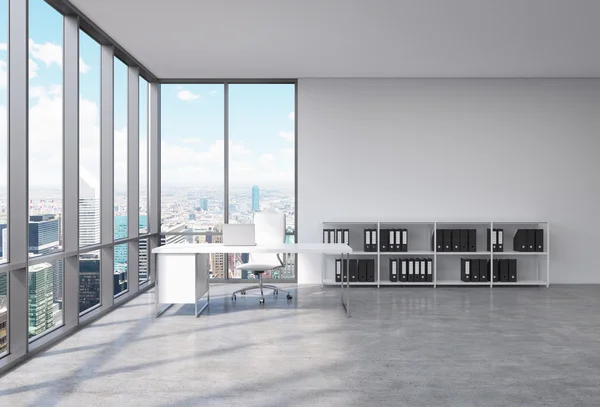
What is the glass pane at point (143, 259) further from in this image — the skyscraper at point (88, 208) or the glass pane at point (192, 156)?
the skyscraper at point (88, 208)

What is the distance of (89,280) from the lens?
4.84 m

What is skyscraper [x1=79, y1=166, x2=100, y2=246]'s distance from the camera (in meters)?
4.65

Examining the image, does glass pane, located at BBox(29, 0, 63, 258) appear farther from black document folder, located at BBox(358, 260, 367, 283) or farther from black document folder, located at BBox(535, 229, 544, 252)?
black document folder, located at BBox(535, 229, 544, 252)

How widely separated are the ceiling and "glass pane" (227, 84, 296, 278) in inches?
15.1

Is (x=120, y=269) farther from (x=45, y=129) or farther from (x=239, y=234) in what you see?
(x=45, y=129)

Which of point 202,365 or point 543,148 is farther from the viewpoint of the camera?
point 543,148

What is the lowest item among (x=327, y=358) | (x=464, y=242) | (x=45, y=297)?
(x=327, y=358)

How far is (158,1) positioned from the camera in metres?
4.18

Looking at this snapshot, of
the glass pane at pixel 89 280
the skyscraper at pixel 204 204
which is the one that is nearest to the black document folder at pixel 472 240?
the skyscraper at pixel 204 204

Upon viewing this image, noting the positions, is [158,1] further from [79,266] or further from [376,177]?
[376,177]

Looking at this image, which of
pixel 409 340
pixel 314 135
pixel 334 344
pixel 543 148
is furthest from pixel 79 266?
pixel 543 148

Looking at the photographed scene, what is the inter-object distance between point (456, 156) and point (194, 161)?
148 inches

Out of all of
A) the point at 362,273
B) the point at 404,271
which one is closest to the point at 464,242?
the point at 404,271

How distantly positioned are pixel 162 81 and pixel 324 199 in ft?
9.50
